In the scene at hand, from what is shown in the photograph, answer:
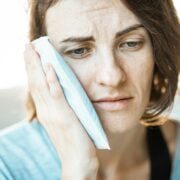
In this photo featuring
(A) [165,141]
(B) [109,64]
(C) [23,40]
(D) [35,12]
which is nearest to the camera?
(B) [109,64]

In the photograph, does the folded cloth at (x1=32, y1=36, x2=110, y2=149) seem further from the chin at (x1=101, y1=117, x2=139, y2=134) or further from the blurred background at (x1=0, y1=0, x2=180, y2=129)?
the blurred background at (x1=0, y1=0, x2=180, y2=129)

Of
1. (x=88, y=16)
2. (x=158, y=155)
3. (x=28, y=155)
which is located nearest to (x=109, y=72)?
(x=88, y=16)

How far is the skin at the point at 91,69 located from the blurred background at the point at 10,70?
1.10 feet

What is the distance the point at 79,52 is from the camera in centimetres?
120

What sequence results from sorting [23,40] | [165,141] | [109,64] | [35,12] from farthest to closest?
1. [165,141]
2. [23,40]
3. [35,12]
4. [109,64]

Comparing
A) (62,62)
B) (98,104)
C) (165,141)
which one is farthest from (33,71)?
(165,141)

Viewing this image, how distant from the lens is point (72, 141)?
1225 millimetres

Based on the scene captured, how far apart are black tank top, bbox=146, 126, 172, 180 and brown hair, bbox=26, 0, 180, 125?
13cm

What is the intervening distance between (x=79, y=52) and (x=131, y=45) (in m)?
0.15

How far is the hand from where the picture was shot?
1.20 metres

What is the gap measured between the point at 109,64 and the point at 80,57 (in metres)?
0.09

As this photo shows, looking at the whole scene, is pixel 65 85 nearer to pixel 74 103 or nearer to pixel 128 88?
pixel 74 103

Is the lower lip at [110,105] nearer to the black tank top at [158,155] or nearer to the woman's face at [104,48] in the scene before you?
the woman's face at [104,48]

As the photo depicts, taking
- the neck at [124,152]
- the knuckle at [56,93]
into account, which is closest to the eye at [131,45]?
the knuckle at [56,93]
